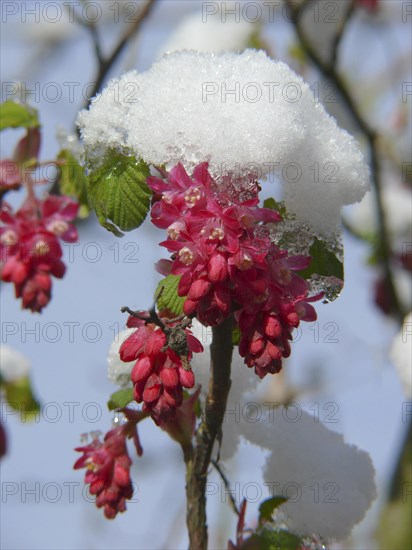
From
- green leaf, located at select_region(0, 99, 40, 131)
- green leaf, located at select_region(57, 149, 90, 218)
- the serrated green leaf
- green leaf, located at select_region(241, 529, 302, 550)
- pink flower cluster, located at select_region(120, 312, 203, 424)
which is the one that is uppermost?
green leaf, located at select_region(0, 99, 40, 131)

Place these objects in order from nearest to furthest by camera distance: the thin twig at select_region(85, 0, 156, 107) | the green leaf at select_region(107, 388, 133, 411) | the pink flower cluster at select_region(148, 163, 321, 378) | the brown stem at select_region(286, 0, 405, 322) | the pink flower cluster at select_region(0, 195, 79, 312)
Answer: the pink flower cluster at select_region(148, 163, 321, 378), the pink flower cluster at select_region(0, 195, 79, 312), the green leaf at select_region(107, 388, 133, 411), the thin twig at select_region(85, 0, 156, 107), the brown stem at select_region(286, 0, 405, 322)

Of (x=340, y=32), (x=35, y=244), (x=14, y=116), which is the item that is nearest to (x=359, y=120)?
(x=340, y=32)

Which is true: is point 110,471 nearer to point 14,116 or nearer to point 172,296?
point 172,296

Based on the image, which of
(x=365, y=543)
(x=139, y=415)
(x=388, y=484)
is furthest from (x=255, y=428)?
(x=365, y=543)

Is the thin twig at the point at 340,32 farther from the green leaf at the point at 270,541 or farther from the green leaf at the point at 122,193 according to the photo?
the green leaf at the point at 270,541

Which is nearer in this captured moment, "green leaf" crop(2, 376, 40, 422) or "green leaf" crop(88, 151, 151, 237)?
"green leaf" crop(88, 151, 151, 237)

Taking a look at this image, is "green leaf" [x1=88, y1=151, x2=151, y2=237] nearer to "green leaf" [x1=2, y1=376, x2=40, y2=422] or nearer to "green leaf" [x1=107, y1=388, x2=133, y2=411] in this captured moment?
"green leaf" [x1=107, y1=388, x2=133, y2=411]

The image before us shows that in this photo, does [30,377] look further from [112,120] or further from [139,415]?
[112,120]

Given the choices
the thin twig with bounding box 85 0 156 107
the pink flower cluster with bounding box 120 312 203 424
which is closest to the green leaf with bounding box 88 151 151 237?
the pink flower cluster with bounding box 120 312 203 424
